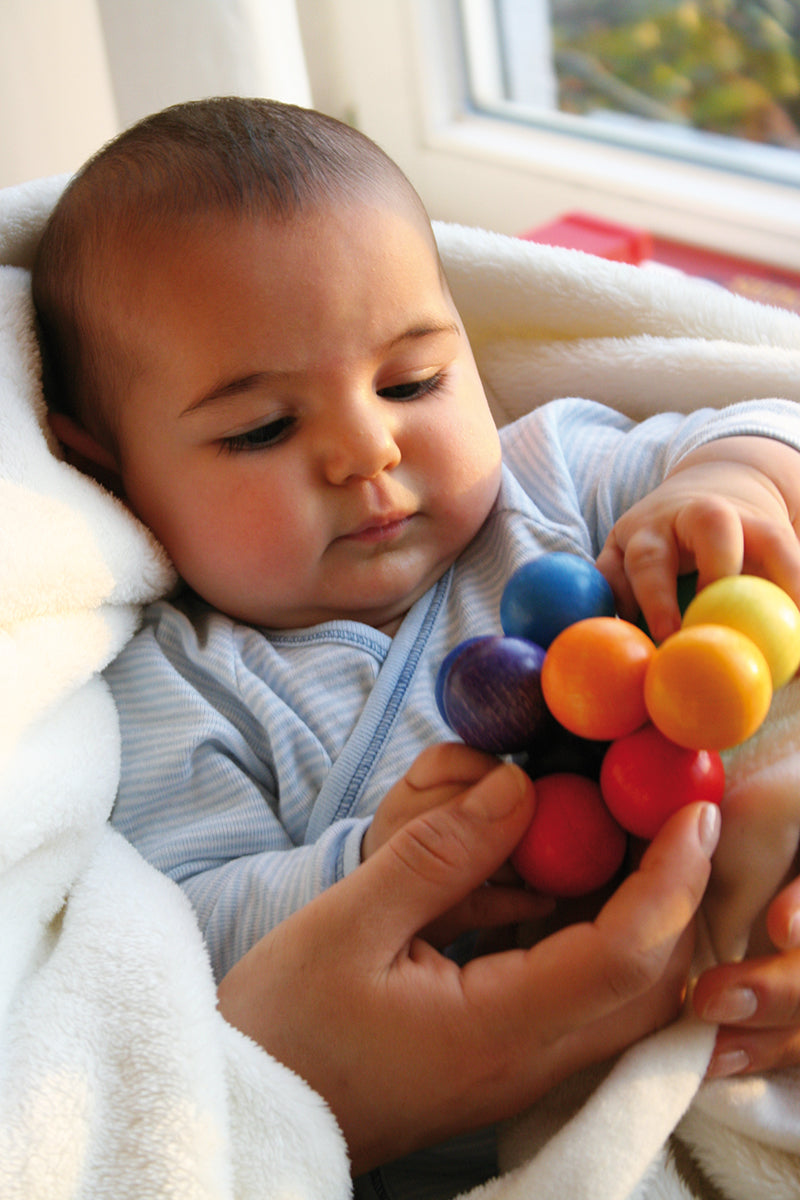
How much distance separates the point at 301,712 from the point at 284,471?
0.17m

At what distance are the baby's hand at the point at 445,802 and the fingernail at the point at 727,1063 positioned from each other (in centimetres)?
11

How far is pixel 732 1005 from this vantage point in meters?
0.55

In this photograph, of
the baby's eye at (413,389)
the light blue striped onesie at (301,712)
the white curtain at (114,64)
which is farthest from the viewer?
the white curtain at (114,64)

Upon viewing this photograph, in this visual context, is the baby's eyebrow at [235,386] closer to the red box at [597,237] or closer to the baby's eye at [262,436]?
the baby's eye at [262,436]

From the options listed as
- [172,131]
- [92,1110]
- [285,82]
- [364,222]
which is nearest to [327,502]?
[364,222]

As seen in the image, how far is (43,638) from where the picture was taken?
76cm

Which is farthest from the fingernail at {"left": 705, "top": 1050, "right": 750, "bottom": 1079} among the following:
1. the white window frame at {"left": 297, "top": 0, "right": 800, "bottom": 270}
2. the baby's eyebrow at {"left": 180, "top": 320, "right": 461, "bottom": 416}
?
the white window frame at {"left": 297, "top": 0, "right": 800, "bottom": 270}

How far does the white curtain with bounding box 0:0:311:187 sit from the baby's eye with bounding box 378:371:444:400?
0.64 meters

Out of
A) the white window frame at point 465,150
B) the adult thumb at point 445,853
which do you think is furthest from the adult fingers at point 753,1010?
the white window frame at point 465,150

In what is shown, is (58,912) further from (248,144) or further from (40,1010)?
(248,144)

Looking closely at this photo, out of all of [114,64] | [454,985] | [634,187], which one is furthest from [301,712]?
[634,187]

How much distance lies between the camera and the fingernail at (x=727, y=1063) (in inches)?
22.5

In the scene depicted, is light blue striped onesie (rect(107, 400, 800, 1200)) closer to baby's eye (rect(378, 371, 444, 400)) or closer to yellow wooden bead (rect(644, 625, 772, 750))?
baby's eye (rect(378, 371, 444, 400))

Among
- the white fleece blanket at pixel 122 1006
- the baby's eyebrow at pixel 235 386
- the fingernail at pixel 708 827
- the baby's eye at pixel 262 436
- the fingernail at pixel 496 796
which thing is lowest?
the white fleece blanket at pixel 122 1006
